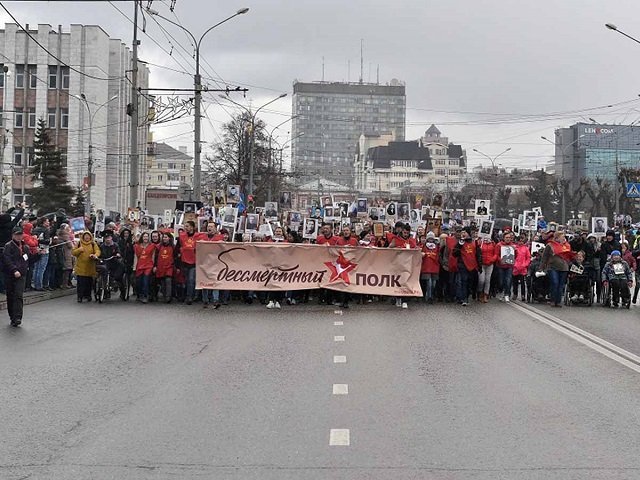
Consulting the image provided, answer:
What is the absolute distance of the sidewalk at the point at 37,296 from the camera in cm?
1852

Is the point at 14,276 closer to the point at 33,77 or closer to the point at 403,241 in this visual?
the point at 403,241

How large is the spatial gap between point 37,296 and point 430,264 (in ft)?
29.4

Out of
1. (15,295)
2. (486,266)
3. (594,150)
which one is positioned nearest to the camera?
(15,295)

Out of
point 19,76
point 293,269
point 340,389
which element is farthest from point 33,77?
point 340,389

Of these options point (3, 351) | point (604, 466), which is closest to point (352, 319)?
point (3, 351)

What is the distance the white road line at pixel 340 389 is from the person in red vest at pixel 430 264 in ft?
36.0

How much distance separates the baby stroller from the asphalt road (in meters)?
5.50

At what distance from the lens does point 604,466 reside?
6.53 metres

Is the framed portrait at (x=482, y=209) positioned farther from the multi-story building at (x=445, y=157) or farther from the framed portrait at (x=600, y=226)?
the multi-story building at (x=445, y=157)

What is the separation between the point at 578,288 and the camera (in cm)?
2106

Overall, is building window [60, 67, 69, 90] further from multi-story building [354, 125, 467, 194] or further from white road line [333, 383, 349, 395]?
multi-story building [354, 125, 467, 194]

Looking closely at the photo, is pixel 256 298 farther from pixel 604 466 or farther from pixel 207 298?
pixel 604 466

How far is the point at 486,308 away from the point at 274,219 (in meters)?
11.0

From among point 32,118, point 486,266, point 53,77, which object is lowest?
point 486,266
